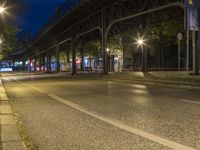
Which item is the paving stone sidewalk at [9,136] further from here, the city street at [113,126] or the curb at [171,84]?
the curb at [171,84]

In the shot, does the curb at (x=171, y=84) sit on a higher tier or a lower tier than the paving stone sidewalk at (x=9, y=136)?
lower

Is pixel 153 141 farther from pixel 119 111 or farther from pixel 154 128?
pixel 119 111

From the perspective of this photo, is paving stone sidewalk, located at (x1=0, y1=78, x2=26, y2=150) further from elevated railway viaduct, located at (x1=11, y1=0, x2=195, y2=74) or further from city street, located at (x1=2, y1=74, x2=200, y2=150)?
elevated railway viaduct, located at (x1=11, y1=0, x2=195, y2=74)

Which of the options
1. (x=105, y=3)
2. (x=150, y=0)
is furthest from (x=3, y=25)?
(x=105, y=3)

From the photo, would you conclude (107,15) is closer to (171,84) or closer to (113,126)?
(171,84)

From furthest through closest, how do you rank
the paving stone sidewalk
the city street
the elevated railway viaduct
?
the elevated railway viaduct
the city street
the paving stone sidewalk

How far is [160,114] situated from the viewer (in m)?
12.9

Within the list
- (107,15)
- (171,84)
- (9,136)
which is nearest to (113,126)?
(9,136)

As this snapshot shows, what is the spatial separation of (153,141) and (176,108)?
5.88m

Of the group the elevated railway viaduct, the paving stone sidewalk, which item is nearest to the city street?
the paving stone sidewalk

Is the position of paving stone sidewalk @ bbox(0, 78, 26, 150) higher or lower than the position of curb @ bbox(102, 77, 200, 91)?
higher

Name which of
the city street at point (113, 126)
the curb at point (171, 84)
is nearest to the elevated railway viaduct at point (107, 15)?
the curb at point (171, 84)

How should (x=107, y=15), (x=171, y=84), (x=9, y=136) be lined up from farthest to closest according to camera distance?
1. (x=107, y=15)
2. (x=171, y=84)
3. (x=9, y=136)

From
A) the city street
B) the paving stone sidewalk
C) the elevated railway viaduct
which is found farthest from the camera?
the elevated railway viaduct
